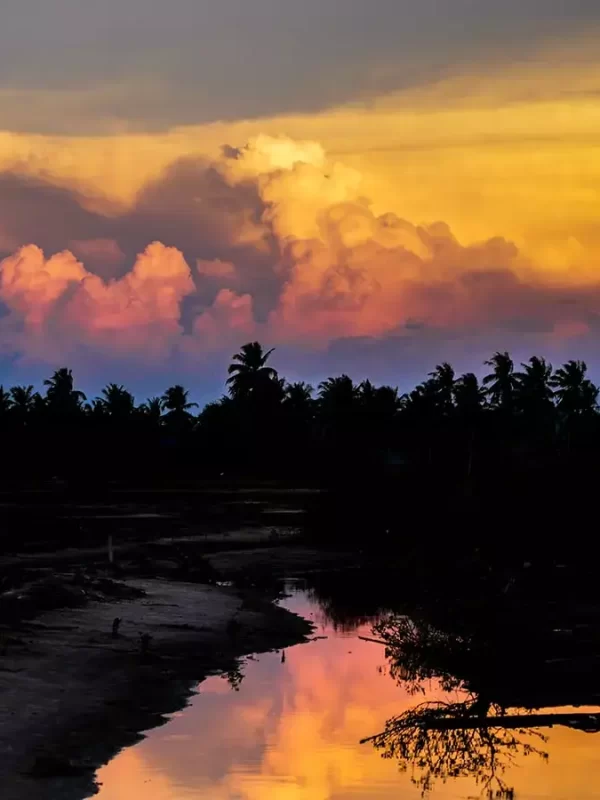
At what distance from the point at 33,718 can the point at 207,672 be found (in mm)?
5931

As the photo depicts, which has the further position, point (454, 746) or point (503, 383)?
point (503, 383)

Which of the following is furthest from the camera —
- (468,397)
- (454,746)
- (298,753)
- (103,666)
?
(468,397)

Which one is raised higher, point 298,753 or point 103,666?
point 103,666

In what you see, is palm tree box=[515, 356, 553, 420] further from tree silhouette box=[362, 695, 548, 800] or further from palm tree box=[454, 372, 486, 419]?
tree silhouette box=[362, 695, 548, 800]

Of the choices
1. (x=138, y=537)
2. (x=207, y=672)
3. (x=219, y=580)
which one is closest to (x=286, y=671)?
(x=207, y=672)

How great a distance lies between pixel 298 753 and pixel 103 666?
4.89 m

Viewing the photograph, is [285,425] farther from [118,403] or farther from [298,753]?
[298,753]

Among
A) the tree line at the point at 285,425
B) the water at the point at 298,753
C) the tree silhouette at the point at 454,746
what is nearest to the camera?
the water at the point at 298,753

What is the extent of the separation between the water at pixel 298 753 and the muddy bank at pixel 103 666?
55 centimetres

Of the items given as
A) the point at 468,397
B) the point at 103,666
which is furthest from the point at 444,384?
A: the point at 103,666

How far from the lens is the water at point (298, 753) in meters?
15.6

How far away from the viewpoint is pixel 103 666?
69.1 feet

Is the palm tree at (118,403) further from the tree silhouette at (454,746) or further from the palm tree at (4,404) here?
the tree silhouette at (454,746)

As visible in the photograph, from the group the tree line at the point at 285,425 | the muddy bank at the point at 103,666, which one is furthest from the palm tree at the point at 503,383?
the muddy bank at the point at 103,666
